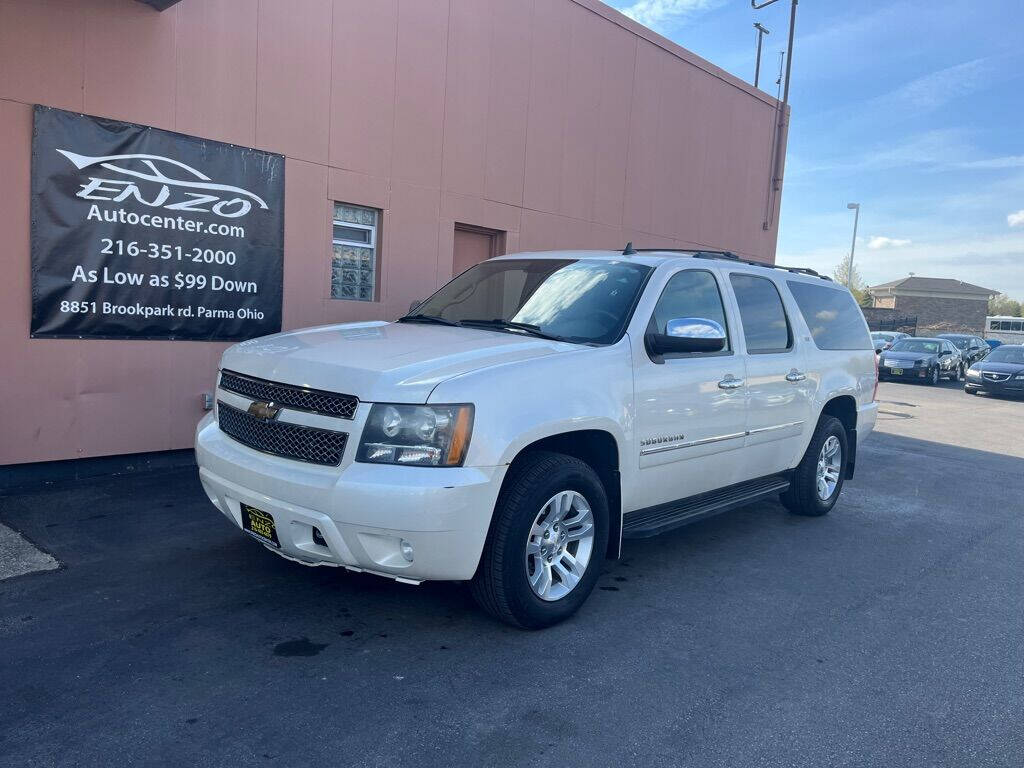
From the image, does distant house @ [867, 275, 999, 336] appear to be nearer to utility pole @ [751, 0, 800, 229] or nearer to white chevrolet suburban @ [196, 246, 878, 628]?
utility pole @ [751, 0, 800, 229]

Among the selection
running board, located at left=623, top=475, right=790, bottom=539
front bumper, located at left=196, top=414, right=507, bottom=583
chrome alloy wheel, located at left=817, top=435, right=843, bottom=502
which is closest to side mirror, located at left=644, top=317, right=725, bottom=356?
running board, located at left=623, top=475, right=790, bottom=539

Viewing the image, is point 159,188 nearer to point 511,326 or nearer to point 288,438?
point 511,326

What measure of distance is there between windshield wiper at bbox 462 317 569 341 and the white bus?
2095 inches

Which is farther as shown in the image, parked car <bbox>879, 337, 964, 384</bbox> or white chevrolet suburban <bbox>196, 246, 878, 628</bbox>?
parked car <bbox>879, 337, 964, 384</bbox>

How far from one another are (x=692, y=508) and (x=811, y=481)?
1.90 metres

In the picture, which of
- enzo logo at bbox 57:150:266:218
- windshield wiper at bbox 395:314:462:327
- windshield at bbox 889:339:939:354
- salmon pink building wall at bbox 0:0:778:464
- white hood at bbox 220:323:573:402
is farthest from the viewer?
windshield at bbox 889:339:939:354

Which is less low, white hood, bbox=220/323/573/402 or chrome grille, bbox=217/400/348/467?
white hood, bbox=220/323/573/402

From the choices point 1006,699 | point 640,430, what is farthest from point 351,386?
point 1006,699

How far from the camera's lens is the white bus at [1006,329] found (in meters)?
49.5

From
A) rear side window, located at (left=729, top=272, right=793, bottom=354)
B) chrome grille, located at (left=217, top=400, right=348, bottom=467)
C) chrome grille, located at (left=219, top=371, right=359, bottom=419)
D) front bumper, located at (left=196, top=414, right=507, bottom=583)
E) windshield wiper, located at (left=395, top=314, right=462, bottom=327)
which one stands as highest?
rear side window, located at (left=729, top=272, right=793, bottom=354)

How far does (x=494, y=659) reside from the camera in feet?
11.9

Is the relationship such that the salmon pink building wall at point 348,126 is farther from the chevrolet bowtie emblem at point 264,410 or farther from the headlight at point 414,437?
the headlight at point 414,437

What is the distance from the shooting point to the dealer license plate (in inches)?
146

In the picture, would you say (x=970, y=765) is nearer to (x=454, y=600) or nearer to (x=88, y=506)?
(x=454, y=600)
